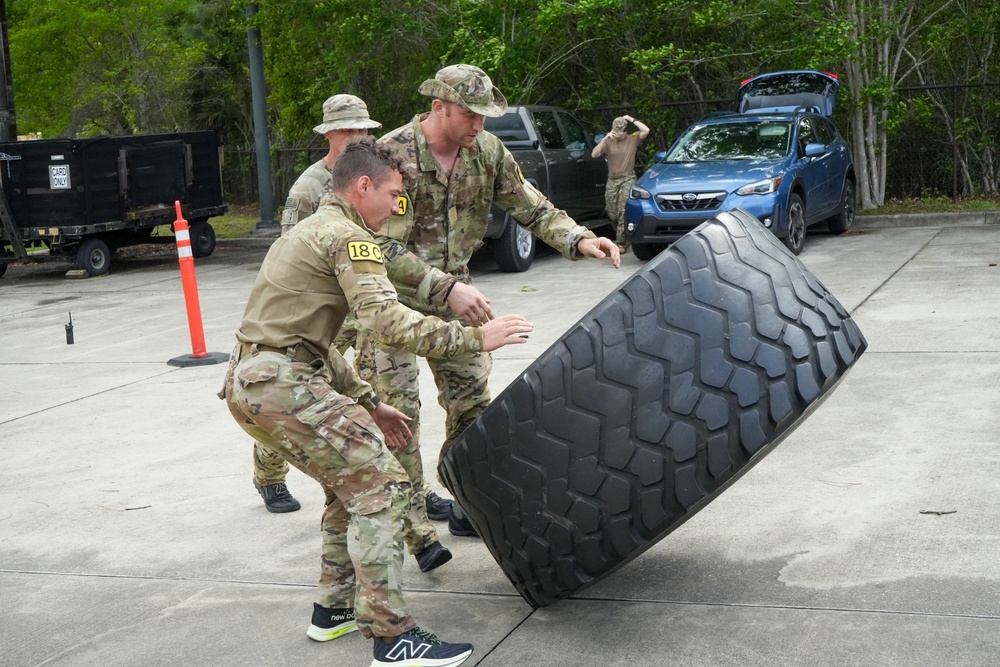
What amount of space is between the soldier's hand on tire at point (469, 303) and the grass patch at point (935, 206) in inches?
516

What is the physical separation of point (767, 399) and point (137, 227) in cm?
1432

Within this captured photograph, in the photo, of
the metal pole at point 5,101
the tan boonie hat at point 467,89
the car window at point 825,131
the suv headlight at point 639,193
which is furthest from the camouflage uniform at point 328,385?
the metal pole at point 5,101

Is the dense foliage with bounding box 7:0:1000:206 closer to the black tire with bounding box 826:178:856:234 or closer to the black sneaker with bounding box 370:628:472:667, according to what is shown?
the black tire with bounding box 826:178:856:234

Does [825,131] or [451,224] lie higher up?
[825,131]

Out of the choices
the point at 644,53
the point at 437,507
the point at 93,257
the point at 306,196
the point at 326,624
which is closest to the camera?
the point at 326,624

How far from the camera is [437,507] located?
5164 millimetres

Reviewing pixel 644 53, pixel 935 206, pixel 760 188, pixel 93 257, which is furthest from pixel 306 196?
pixel 935 206

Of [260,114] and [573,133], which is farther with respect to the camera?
[260,114]

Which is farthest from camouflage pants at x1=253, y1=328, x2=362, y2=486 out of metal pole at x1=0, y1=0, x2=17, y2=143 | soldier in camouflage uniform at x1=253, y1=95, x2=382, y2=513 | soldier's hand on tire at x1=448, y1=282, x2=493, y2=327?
metal pole at x1=0, y1=0, x2=17, y2=143

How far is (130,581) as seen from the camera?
15.4 ft

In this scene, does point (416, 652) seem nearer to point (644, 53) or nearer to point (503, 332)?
point (503, 332)

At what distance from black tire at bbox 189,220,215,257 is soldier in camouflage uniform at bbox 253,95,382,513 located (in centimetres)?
1186

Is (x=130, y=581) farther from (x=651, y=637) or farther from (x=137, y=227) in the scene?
(x=137, y=227)

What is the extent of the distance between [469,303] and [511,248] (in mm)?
9299
